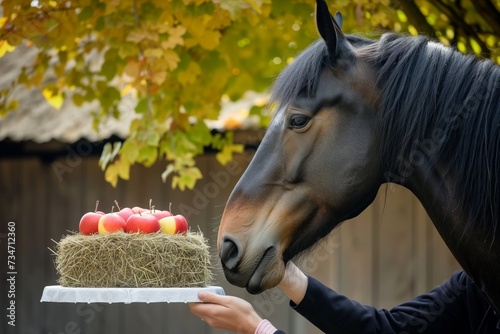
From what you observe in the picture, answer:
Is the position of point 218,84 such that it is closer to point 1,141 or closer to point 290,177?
point 1,141

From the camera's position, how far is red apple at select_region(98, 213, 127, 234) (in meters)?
2.77

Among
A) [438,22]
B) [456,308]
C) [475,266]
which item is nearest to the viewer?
[475,266]

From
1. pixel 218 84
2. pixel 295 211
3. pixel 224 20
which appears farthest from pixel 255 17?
pixel 295 211

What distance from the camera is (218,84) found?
18.1 feet

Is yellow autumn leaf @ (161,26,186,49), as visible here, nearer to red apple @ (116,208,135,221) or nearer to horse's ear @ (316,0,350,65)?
red apple @ (116,208,135,221)

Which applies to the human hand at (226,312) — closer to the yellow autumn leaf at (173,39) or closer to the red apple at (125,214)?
the red apple at (125,214)

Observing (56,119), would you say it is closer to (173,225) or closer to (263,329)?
(173,225)

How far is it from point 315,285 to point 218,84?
3.02 metres

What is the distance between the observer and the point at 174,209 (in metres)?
6.94

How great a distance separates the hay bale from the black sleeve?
369mm

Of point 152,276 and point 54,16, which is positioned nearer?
point 152,276

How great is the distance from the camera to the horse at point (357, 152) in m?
2.16

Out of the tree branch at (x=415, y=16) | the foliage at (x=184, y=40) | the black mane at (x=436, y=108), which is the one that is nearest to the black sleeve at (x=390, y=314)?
the black mane at (x=436, y=108)

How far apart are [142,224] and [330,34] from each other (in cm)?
93
